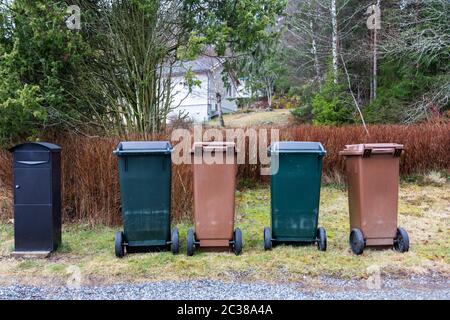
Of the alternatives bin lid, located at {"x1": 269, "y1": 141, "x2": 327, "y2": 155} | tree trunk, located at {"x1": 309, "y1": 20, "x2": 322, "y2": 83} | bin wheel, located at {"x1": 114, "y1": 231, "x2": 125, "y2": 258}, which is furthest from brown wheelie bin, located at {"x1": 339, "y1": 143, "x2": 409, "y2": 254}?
tree trunk, located at {"x1": 309, "y1": 20, "x2": 322, "y2": 83}

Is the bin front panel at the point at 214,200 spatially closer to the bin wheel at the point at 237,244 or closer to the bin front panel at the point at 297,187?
the bin wheel at the point at 237,244

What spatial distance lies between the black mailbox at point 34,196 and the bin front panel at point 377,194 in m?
3.77

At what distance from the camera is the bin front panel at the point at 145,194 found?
4.66m

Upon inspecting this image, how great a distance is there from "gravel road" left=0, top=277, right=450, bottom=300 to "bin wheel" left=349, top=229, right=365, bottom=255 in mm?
620

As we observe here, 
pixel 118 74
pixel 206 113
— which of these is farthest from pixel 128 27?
pixel 206 113

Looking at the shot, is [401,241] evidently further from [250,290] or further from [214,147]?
[214,147]

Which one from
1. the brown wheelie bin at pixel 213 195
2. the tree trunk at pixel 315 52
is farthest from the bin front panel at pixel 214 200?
the tree trunk at pixel 315 52

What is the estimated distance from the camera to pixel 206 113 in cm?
2708

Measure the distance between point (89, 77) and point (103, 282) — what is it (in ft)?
16.1

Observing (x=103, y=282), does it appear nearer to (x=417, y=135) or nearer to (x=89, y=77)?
(x=89, y=77)

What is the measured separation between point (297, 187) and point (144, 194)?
1.85 m

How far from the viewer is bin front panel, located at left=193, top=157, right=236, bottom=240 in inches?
185

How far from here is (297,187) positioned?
475 cm

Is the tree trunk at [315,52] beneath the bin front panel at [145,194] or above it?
above
